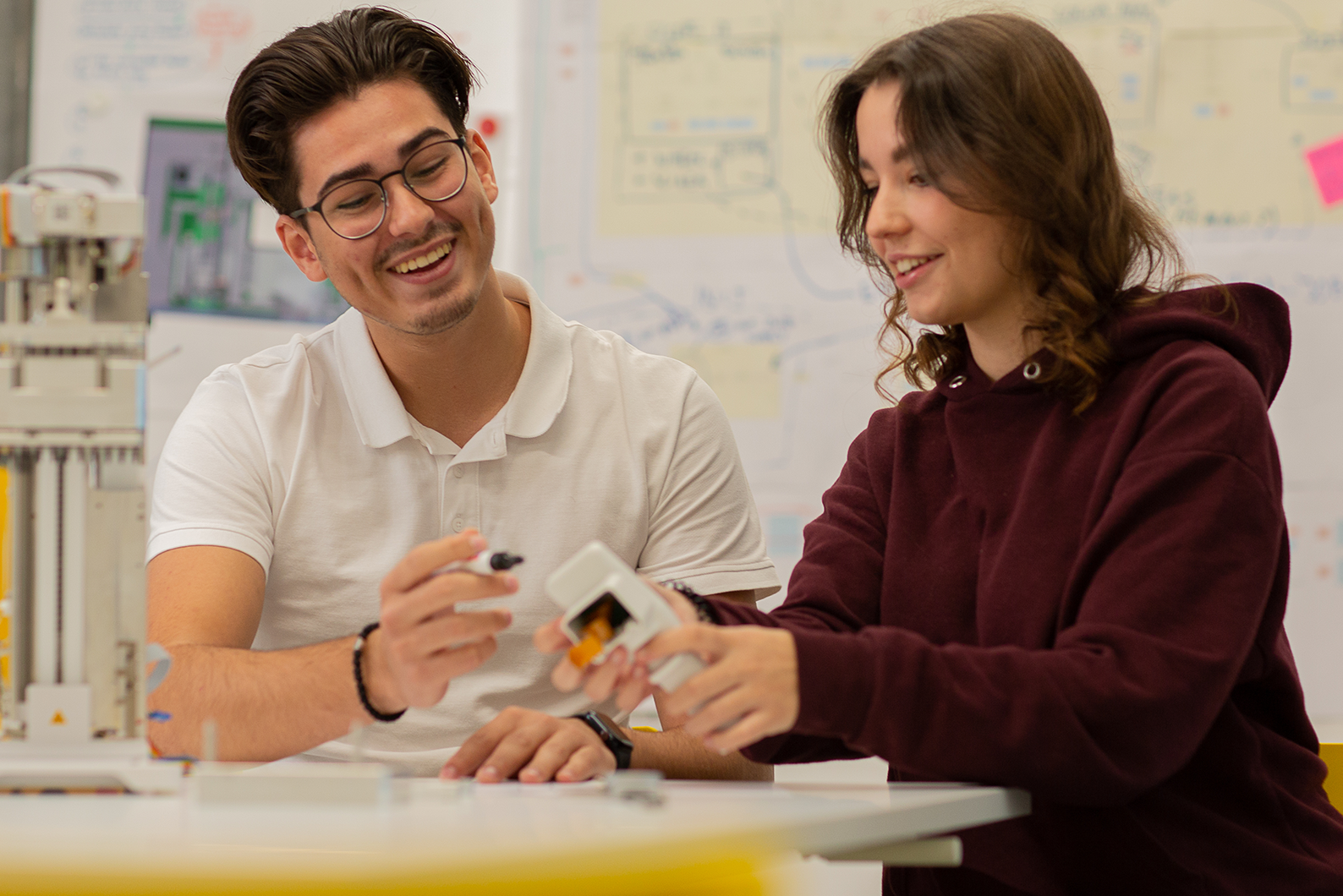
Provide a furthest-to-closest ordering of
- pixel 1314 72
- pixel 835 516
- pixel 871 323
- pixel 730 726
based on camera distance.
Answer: pixel 871 323 → pixel 1314 72 → pixel 835 516 → pixel 730 726

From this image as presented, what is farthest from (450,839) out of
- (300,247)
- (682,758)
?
(300,247)

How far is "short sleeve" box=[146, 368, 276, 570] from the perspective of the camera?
1.69 metres

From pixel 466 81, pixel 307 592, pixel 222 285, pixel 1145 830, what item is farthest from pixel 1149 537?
pixel 222 285

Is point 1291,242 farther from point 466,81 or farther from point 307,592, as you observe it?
point 307,592

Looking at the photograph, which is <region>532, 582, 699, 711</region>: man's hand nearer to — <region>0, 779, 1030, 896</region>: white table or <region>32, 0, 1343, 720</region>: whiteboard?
<region>0, 779, 1030, 896</region>: white table

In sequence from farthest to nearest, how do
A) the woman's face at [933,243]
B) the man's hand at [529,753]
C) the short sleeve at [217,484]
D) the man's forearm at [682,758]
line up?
the short sleeve at [217,484] < the man's forearm at [682,758] < the woman's face at [933,243] < the man's hand at [529,753]

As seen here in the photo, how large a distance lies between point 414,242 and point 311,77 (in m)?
0.28

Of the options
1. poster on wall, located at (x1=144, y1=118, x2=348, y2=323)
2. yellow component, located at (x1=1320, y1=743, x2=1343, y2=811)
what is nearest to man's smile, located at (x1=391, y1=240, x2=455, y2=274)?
poster on wall, located at (x1=144, y1=118, x2=348, y2=323)

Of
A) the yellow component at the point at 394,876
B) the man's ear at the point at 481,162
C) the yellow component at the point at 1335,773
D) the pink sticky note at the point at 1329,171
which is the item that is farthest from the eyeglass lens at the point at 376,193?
the pink sticky note at the point at 1329,171

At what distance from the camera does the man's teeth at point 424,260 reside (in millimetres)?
1792

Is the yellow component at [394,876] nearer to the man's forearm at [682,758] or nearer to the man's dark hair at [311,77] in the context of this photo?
the man's forearm at [682,758]

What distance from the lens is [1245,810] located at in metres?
1.21

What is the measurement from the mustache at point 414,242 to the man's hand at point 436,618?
0.72 meters

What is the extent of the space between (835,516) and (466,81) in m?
0.97
